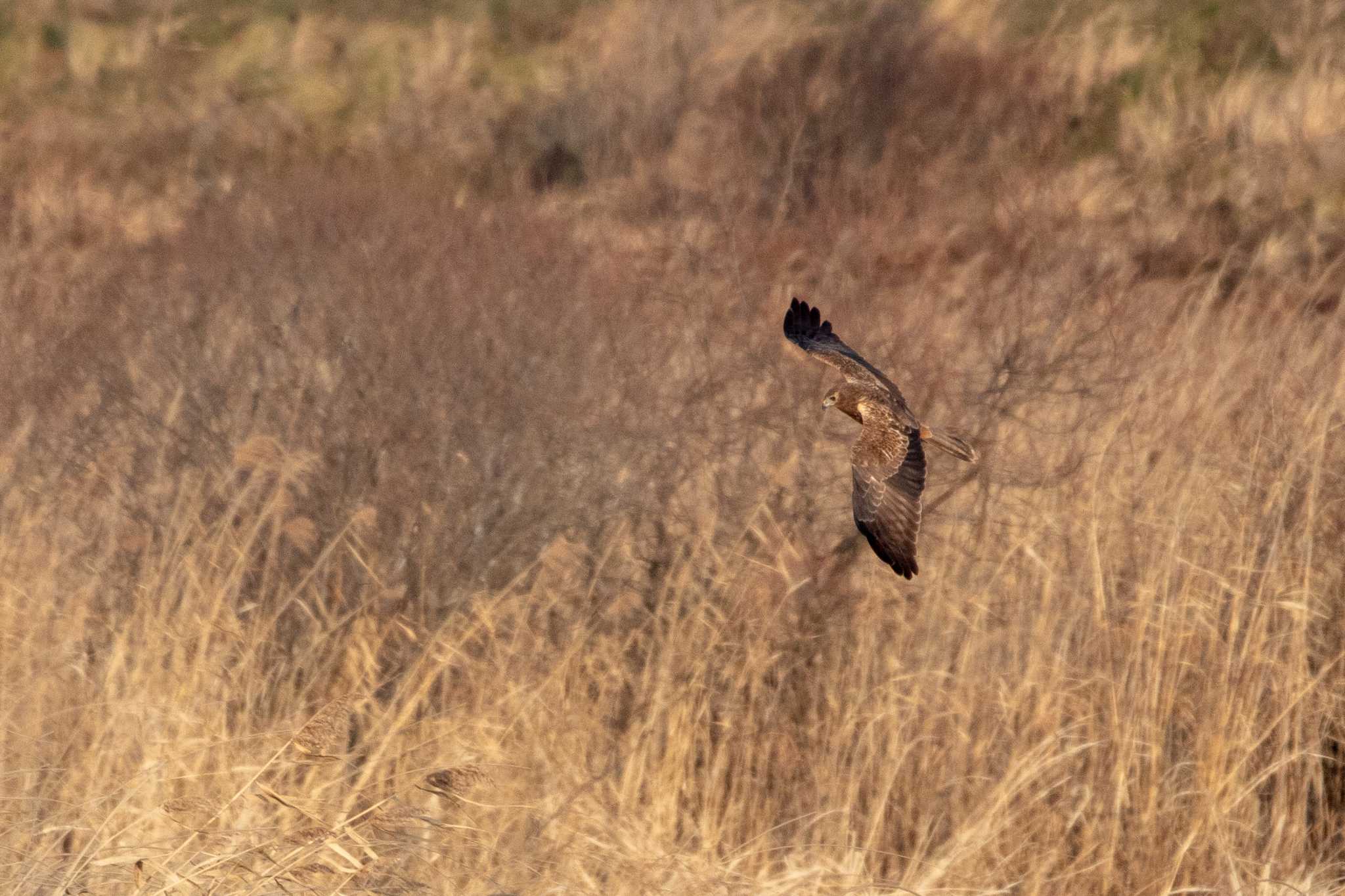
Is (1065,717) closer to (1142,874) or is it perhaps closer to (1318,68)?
(1142,874)

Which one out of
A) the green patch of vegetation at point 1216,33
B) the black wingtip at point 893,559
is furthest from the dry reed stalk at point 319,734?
the green patch of vegetation at point 1216,33

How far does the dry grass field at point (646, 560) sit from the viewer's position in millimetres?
3783

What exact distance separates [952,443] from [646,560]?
1.23 metres

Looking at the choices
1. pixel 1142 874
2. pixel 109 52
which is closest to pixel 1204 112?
pixel 109 52

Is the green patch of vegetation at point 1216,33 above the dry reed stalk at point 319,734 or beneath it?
beneath

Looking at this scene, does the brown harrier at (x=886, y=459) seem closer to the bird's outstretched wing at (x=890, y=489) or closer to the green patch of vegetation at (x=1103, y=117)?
Result: the bird's outstretched wing at (x=890, y=489)

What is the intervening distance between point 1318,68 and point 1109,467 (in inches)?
364

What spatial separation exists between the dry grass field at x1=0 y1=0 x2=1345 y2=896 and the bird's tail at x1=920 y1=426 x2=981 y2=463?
1.90 ft

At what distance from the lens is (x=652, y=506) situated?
4605 mm

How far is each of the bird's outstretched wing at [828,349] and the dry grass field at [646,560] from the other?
0.91 feet

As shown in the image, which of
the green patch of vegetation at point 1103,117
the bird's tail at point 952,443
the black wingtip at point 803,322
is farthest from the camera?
the green patch of vegetation at point 1103,117

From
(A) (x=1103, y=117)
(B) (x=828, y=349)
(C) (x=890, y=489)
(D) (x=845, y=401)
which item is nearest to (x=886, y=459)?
(C) (x=890, y=489)

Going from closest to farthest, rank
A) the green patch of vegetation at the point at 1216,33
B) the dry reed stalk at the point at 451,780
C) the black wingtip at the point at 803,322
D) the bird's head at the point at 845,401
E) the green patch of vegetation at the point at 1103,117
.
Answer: the dry reed stalk at the point at 451,780
the bird's head at the point at 845,401
the black wingtip at the point at 803,322
the green patch of vegetation at the point at 1103,117
the green patch of vegetation at the point at 1216,33

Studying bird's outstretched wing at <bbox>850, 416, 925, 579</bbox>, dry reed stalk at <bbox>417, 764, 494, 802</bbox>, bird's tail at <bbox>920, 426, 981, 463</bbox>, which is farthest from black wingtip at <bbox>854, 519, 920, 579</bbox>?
dry reed stalk at <bbox>417, 764, 494, 802</bbox>
